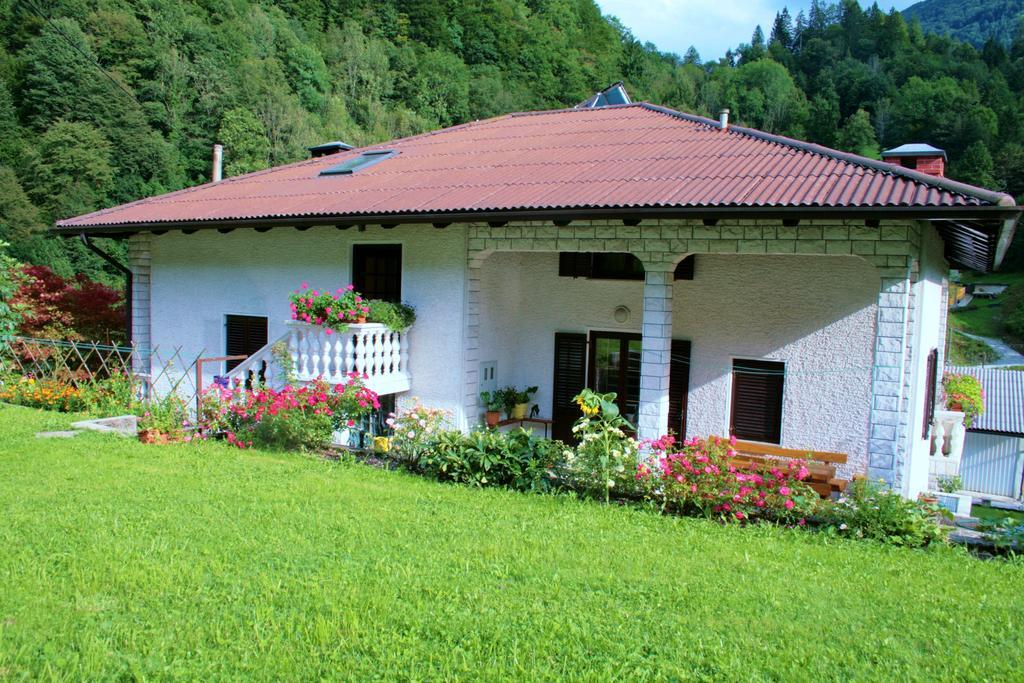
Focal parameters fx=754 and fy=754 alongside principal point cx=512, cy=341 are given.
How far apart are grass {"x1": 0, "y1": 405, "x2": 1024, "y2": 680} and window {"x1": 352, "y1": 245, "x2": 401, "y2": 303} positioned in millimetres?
4360

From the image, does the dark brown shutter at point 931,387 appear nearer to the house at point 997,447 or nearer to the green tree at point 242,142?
the house at point 997,447

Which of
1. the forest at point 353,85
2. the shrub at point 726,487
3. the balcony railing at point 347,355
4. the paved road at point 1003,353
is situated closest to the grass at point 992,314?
the paved road at point 1003,353

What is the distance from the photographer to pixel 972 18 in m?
173

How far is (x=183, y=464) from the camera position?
8.63 meters

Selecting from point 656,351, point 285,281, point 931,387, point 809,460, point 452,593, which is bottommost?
point 452,593

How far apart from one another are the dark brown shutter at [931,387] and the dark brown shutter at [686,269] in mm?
3599

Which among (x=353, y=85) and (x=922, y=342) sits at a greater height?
(x=353, y=85)

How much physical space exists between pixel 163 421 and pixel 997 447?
91.1 ft

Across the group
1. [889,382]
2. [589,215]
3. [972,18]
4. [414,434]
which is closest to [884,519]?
[889,382]

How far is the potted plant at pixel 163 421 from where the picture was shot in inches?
392

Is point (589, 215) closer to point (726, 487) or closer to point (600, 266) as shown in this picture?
point (600, 266)

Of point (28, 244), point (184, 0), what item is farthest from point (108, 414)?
point (184, 0)

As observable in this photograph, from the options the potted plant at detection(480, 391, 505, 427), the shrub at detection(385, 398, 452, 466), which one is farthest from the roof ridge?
the shrub at detection(385, 398, 452, 466)

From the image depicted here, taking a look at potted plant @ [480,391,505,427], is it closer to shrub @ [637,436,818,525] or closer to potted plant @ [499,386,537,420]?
potted plant @ [499,386,537,420]
